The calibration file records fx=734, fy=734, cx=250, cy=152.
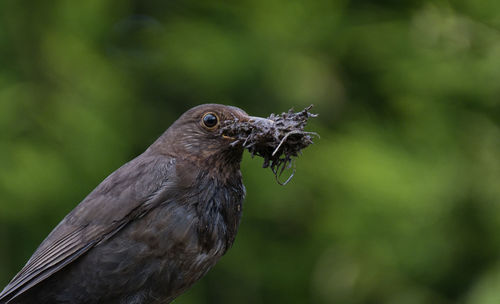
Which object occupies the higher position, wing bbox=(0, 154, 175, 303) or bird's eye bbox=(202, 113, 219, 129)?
bird's eye bbox=(202, 113, 219, 129)

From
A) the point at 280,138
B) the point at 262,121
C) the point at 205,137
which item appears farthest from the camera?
the point at 205,137

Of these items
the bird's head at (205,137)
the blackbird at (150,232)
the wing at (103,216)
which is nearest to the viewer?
the blackbird at (150,232)

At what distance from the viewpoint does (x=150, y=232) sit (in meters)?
3.51

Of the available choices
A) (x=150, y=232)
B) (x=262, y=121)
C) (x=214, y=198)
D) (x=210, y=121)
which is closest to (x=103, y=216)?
(x=150, y=232)

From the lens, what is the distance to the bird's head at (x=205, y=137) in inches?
148

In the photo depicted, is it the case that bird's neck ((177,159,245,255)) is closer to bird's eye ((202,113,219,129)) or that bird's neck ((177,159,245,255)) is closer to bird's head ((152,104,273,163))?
bird's head ((152,104,273,163))

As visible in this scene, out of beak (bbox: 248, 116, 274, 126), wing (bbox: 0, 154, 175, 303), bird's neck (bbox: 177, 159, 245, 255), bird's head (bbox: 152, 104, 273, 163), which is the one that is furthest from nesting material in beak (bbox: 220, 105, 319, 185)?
wing (bbox: 0, 154, 175, 303)

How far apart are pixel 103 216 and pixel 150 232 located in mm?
320

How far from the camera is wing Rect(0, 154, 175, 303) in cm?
360

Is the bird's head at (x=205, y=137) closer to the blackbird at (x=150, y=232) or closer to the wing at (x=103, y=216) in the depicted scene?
the blackbird at (x=150, y=232)

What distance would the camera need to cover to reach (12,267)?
5.65 m

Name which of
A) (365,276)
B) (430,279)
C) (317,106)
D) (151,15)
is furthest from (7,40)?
(430,279)

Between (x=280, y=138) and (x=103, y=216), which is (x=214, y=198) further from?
(x=103, y=216)

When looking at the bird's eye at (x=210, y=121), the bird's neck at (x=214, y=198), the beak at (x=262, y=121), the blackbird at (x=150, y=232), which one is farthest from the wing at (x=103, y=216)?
the beak at (x=262, y=121)
